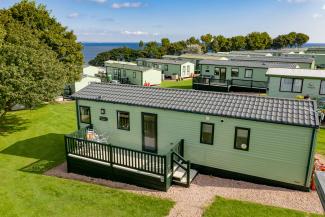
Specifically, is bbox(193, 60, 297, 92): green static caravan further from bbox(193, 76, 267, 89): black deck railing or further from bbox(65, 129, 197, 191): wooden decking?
bbox(65, 129, 197, 191): wooden decking

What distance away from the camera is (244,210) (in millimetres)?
9430

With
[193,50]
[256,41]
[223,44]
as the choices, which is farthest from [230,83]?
[256,41]

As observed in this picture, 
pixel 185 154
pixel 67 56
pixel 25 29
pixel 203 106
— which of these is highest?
pixel 25 29

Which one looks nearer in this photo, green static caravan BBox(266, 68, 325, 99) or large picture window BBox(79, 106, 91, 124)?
large picture window BBox(79, 106, 91, 124)

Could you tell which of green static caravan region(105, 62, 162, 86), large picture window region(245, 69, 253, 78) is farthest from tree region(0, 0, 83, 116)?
large picture window region(245, 69, 253, 78)

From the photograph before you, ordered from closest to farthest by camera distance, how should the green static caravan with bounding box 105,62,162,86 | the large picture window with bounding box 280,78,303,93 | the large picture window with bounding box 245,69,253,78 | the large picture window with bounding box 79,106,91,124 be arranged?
the large picture window with bounding box 79,106,91,124 → the large picture window with bounding box 280,78,303,93 → the large picture window with bounding box 245,69,253,78 → the green static caravan with bounding box 105,62,162,86

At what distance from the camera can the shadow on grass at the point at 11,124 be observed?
1828cm

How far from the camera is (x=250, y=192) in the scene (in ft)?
34.8

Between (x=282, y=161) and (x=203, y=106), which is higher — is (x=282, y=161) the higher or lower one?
the lower one

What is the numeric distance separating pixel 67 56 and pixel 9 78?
1310 cm

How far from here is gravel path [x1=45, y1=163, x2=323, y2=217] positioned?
9.63 meters

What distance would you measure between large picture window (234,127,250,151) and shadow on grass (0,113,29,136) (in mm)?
15109

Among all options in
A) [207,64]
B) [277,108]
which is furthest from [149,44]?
[277,108]

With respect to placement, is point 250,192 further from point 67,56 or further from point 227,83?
point 67,56
